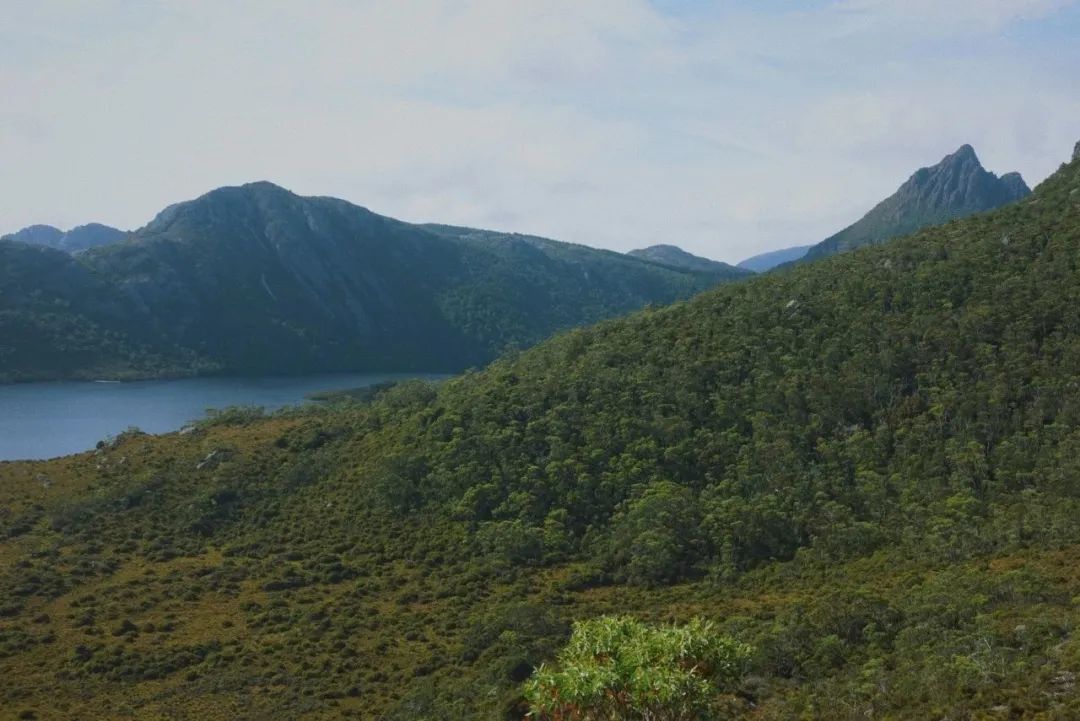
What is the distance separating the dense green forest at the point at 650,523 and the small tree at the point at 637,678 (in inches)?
48.1

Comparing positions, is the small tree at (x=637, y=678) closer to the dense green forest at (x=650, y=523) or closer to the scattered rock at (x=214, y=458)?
the dense green forest at (x=650, y=523)

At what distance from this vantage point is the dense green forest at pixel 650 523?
1752 inches

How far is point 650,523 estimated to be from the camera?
7088 cm

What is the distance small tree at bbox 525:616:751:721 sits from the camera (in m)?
25.2

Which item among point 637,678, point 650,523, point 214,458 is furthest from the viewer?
point 214,458

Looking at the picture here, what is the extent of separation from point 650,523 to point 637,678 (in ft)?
152

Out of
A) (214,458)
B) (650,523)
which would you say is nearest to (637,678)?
(650,523)

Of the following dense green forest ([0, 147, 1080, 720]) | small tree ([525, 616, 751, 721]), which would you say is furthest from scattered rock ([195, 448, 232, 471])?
small tree ([525, 616, 751, 721])

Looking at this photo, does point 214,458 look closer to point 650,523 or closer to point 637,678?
point 650,523

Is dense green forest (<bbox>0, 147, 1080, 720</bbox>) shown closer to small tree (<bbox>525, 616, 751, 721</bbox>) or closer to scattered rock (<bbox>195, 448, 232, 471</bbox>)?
scattered rock (<bbox>195, 448, 232, 471</bbox>)

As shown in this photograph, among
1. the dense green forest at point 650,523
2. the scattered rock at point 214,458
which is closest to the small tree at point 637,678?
the dense green forest at point 650,523

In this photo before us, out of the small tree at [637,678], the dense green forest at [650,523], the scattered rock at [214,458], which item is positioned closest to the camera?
the small tree at [637,678]

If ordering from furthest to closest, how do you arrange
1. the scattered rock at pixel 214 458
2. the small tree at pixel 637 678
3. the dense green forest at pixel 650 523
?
1. the scattered rock at pixel 214 458
2. the dense green forest at pixel 650 523
3. the small tree at pixel 637 678

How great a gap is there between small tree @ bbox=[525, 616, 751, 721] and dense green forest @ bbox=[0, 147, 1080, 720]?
4.01ft
